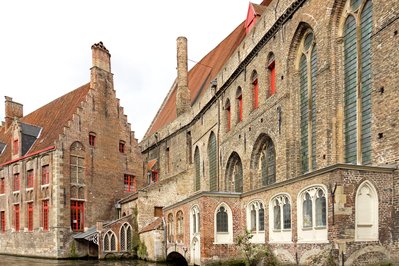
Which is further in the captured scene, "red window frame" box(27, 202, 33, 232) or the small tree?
"red window frame" box(27, 202, 33, 232)

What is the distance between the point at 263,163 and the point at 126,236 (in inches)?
360

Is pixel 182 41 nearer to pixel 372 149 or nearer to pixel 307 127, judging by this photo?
pixel 307 127

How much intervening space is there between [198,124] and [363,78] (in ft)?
48.5

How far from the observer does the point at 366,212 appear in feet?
28.5

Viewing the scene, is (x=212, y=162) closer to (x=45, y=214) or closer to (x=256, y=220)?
(x=45, y=214)

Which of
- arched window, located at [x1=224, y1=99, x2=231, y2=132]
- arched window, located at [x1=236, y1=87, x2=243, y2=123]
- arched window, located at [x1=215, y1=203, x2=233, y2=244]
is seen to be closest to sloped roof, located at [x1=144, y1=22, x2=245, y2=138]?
arched window, located at [x1=224, y1=99, x2=231, y2=132]

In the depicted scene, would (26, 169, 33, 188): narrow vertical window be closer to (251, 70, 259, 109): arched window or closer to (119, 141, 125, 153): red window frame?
(119, 141, 125, 153): red window frame

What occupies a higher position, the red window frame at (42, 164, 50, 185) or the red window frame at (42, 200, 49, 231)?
the red window frame at (42, 164, 50, 185)

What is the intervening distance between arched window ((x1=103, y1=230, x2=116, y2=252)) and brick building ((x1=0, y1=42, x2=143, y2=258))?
5 centimetres

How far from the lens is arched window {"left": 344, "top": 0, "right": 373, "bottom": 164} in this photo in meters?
10.3

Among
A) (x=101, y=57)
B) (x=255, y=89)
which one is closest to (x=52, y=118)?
(x=101, y=57)

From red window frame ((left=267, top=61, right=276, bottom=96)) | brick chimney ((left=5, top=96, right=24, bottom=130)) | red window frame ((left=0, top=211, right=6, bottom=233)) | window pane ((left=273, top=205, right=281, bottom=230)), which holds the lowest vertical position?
red window frame ((left=0, top=211, right=6, bottom=233))

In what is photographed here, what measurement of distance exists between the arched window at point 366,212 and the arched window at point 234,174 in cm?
973

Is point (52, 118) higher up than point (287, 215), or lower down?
higher up
